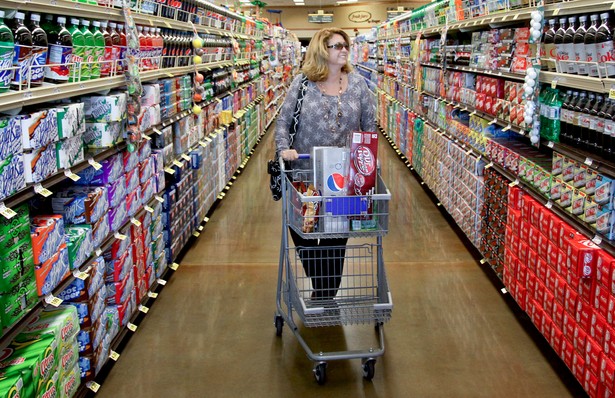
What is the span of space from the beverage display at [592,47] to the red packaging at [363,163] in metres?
1.14

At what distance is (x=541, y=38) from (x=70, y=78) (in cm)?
281

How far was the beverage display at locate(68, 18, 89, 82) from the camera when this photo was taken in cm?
320

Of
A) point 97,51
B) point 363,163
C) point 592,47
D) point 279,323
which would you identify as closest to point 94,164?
point 97,51

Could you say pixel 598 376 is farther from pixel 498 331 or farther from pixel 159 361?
pixel 159 361

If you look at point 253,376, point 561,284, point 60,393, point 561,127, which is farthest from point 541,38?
point 60,393

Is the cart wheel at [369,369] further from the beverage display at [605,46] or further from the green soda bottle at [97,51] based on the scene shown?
the green soda bottle at [97,51]

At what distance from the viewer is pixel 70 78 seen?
3182mm

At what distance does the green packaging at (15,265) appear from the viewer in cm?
247

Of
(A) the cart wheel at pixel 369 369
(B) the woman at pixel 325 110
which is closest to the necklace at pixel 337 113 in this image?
(B) the woman at pixel 325 110

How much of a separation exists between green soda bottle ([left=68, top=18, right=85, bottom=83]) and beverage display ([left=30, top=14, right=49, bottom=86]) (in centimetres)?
20

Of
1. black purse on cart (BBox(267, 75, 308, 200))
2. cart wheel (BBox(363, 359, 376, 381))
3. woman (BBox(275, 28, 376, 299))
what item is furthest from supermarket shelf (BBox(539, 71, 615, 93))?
cart wheel (BBox(363, 359, 376, 381))

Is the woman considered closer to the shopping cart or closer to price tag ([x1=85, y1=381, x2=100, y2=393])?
the shopping cart

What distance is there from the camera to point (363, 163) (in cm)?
333

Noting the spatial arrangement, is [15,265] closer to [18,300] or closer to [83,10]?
[18,300]
